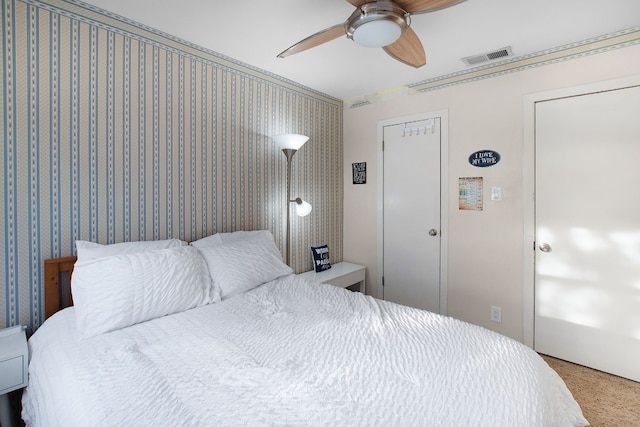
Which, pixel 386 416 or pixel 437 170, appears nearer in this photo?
pixel 386 416

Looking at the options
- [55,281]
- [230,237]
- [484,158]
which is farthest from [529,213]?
[55,281]

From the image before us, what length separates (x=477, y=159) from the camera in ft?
9.07

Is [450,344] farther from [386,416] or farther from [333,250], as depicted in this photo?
[333,250]

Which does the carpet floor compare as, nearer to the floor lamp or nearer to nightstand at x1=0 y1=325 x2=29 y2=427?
the floor lamp

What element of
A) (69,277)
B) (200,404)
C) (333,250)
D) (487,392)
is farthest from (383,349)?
(333,250)

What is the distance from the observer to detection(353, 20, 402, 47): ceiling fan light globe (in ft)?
4.98

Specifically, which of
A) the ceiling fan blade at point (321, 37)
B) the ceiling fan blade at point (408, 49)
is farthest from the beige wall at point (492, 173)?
the ceiling fan blade at point (321, 37)

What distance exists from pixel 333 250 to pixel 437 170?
4.52 ft

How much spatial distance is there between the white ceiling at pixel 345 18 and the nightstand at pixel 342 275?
6.01ft

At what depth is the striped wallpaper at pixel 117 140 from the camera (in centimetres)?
168

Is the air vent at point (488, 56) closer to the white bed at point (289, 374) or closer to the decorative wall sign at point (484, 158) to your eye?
the decorative wall sign at point (484, 158)

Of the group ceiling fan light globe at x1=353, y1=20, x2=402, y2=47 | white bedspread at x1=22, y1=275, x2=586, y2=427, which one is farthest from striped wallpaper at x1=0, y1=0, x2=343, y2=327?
ceiling fan light globe at x1=353, y1=20, x2=402, y2=47

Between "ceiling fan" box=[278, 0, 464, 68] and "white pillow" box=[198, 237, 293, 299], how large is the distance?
51.6 inches

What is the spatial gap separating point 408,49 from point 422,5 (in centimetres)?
37
